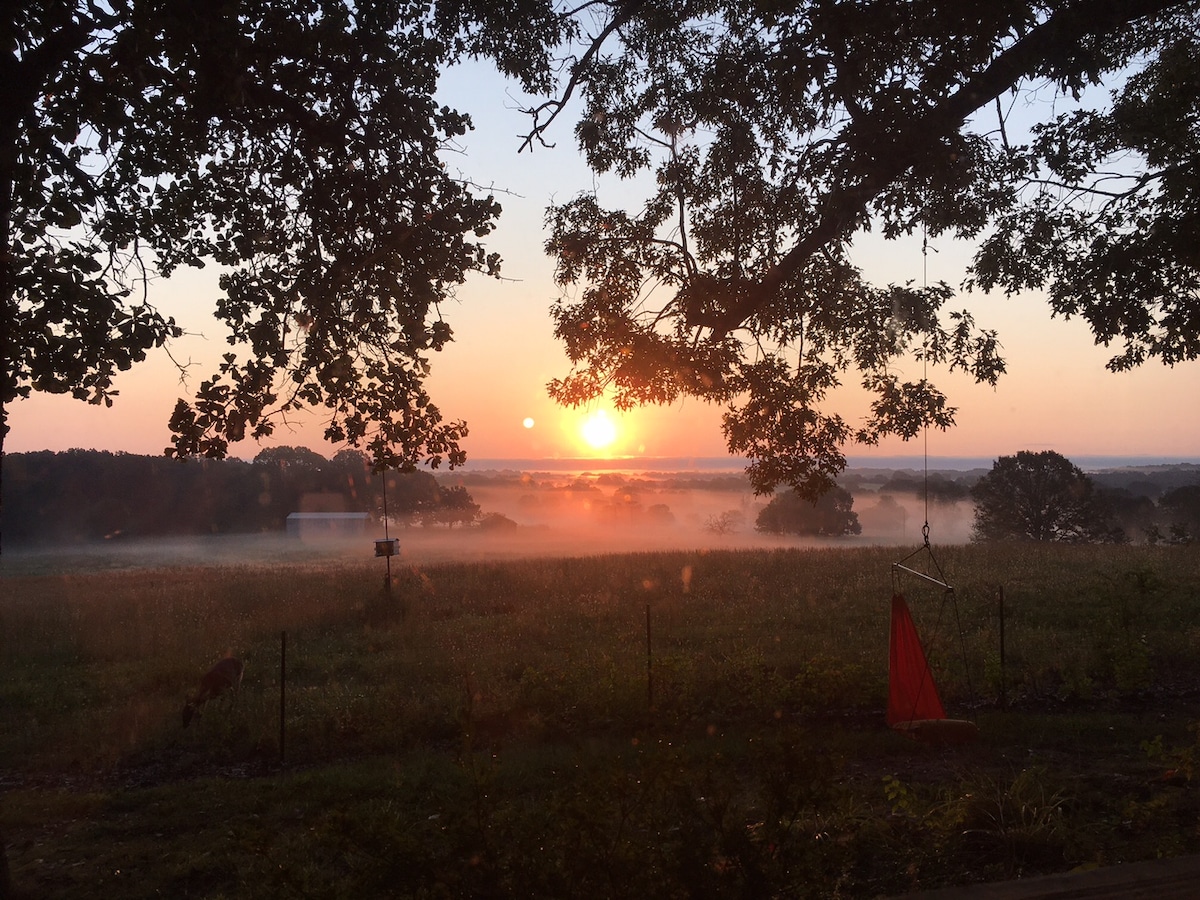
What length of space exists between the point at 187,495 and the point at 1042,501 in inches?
2714

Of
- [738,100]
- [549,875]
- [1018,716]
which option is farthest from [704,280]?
[549,875]

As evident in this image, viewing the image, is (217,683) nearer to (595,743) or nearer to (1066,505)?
(595,743)

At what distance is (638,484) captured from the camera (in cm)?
15475

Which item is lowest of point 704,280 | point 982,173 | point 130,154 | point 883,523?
point 883,523

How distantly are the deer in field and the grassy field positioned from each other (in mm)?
308

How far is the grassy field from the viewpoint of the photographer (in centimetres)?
357

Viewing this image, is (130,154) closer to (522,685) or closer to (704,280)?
(704,280)

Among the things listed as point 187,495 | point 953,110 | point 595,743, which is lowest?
point 595,743

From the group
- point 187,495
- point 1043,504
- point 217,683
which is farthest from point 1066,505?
point 187,495

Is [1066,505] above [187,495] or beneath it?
beneath

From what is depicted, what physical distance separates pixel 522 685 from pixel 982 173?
8.92m

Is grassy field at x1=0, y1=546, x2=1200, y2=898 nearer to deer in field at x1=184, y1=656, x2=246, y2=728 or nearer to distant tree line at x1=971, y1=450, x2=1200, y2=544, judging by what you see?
deer in field at x1=184, y1=656, x2=246, y2=728

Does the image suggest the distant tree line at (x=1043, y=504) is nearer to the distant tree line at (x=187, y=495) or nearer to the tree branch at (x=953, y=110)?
the distant tree line at (x=187, y=495)

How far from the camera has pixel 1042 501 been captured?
51.6 m
